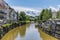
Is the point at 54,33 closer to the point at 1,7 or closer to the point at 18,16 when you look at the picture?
the point at 1,7

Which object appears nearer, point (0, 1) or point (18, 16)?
point (0, 1)

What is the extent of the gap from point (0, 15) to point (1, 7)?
3227mm

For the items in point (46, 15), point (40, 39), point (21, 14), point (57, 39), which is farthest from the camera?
point (21, 14)

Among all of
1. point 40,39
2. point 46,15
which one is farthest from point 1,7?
point 40,39

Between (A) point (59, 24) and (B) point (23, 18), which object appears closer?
(A) point (59, 24)

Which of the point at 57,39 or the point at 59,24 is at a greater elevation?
the point at 59,24

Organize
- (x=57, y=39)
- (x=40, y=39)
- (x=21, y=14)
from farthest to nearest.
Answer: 1. (x=21, y=14)
2. (x=40, y=39)
3. (x=57, y=39)

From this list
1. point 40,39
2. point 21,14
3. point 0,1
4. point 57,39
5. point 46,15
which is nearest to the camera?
point 57,39

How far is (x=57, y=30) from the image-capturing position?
28422 mm

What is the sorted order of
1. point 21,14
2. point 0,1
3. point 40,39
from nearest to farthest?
point 40,39 → point 0,1 → point 21,14

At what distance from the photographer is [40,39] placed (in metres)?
27.8

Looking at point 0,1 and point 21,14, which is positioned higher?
point 0,1

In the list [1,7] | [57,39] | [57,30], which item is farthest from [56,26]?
[1,7]

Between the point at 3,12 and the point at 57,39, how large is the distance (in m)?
44.7
